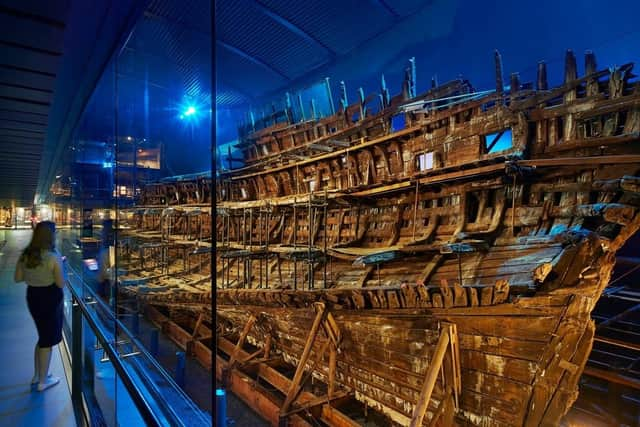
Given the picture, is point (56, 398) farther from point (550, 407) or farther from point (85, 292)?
point (550, 407)

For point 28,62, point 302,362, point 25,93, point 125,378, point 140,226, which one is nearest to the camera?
point 125,378

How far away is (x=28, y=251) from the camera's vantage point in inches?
119

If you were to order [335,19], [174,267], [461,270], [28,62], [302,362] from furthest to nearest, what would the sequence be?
[174,267] < [335,19] < [302,362] < [461,270] < [28,62]

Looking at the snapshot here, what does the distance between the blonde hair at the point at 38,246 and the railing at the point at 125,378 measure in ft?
1.91

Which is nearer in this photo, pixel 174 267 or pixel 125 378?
pixel 125 378

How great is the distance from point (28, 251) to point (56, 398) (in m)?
1.42

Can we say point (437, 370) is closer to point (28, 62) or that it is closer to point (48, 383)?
point (48, 383)

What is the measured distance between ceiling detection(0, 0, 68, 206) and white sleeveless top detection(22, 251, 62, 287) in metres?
1.30

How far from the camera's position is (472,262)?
4758 millimetres

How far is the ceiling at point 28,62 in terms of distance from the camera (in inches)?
60.6

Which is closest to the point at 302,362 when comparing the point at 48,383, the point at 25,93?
the point at 48,383

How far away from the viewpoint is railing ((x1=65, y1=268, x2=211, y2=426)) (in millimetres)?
1320

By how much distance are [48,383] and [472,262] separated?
5090 millimetres

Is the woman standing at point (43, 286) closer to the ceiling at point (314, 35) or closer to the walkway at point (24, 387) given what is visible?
the walkway at point (24, 387)
